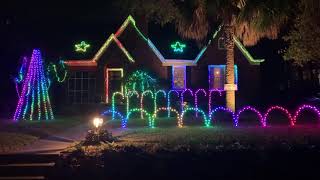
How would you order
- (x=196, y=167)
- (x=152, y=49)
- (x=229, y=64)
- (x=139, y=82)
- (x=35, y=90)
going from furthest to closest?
(x=152, y=49)
(x=139, y=82)
(x=35, y=90)
(x=229, y=64)
(x=196, y=167)

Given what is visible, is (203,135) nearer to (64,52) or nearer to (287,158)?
(287,158)

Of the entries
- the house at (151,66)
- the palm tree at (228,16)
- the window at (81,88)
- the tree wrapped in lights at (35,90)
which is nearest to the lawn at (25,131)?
the tree wrapped in lights at (35,90)

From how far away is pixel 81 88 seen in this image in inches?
1266

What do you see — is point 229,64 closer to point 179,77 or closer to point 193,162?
point 179,77

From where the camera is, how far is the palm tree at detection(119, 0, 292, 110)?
20.1 m

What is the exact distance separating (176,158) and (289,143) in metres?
3.17

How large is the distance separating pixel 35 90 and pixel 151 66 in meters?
8.02

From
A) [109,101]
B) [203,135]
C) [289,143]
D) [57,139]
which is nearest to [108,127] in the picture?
[57,139]

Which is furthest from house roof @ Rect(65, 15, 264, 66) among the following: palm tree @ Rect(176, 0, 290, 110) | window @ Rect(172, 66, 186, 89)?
palm tree @ Rect(176, 0, 290, 110)

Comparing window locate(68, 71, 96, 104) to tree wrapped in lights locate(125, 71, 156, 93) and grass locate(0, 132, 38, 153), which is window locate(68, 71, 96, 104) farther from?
grass locate(0, 132, 38, 153)

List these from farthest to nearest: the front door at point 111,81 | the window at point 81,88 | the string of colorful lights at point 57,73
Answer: the window at point 81,88 < the front door at point 111,81 < the string of colorful lights at point 57,73

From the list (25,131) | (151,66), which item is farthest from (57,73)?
(25,131)

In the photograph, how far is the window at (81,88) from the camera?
105 feet

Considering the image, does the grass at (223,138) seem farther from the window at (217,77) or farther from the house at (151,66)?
the window at (217,77)
